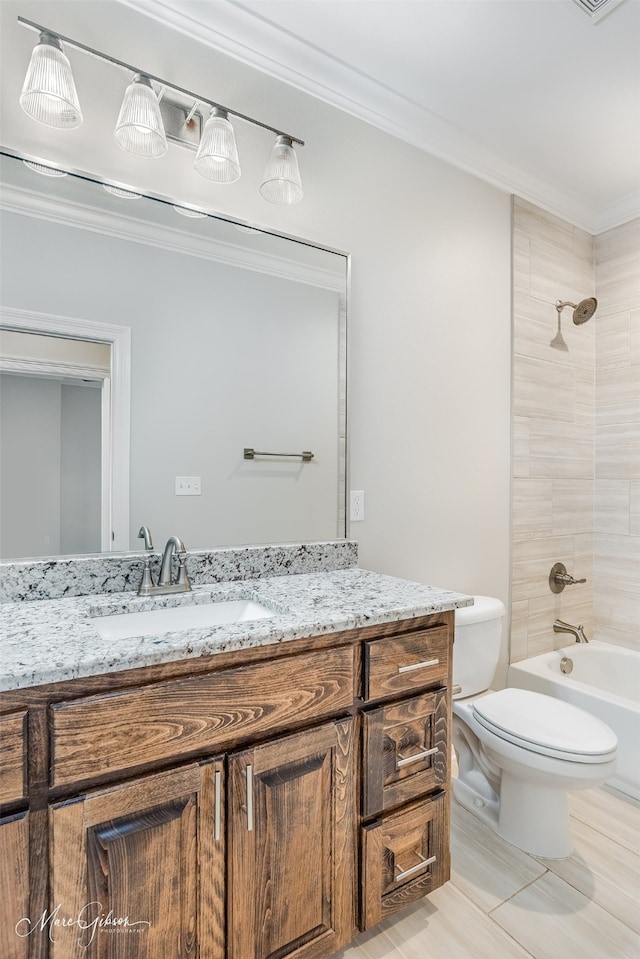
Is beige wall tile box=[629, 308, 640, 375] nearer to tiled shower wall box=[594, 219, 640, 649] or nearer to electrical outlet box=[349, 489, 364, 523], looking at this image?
tiled shower wall box=[594, 219, 640, 649]

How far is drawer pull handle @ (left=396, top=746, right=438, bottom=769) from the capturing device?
1263 mm

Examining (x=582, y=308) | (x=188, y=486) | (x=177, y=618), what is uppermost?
(x=582, y=308)

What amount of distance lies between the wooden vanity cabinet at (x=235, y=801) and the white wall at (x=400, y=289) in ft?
2.37

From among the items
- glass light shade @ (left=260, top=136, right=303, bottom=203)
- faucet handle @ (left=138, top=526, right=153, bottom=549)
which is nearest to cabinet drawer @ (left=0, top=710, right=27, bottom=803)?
faucet handle @ (left=138, top=526, right=153, bottom=549)

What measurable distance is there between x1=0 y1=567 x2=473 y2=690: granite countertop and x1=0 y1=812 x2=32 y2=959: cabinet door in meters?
0.23

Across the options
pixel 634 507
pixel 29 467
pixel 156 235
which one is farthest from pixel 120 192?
pixel 634 507

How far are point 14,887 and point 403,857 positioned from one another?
89 centimetres

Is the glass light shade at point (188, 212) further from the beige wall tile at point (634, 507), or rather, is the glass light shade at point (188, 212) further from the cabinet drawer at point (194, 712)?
the beige wall tile at point (634, 507)

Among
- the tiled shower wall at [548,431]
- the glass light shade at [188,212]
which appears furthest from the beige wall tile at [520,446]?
the glass light shade at [188,212]

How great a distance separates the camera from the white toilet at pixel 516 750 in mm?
1539

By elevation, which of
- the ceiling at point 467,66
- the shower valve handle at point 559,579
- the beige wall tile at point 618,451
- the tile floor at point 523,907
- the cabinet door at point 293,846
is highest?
the ceiling at point 467,66

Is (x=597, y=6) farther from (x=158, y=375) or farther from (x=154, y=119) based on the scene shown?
(x=158, y=375)

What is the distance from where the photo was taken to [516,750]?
1.60 meters

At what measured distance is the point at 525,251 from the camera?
96.0 inches
